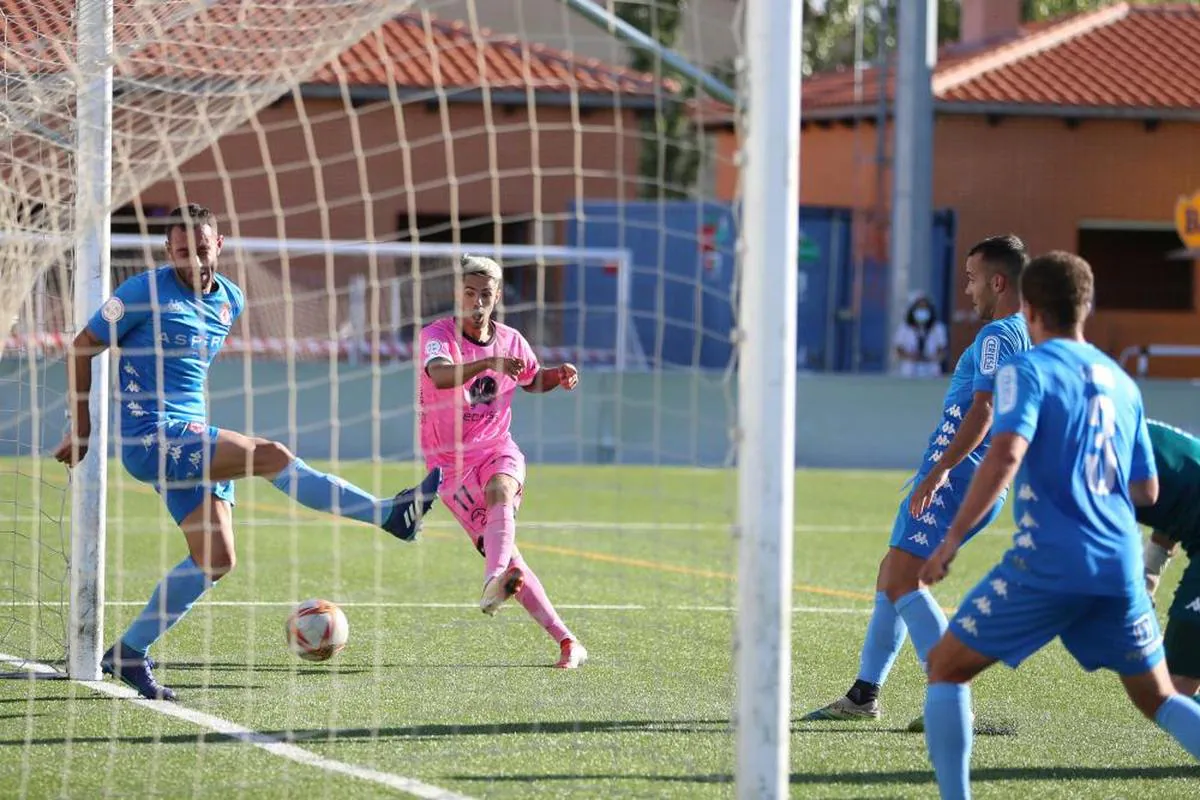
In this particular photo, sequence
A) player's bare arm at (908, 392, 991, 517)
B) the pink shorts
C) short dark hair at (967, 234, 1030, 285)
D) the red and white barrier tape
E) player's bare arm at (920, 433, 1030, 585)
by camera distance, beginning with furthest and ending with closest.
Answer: the red and white barrier tape, the pink shorts, short dark hair at (967, 234, 1030, 285), player's bare arm at (908, 392, 991, 517), player's bare arm at (920, 433, 1030, 585)

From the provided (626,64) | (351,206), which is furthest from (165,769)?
(626,64)

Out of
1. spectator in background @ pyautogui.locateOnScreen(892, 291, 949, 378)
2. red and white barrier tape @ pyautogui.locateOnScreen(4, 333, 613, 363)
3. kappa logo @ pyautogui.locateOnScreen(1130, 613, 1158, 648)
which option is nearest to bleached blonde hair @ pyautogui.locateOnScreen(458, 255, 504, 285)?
kappa logo @ pyautogui.locateOnScreen(1130, 613, 1158, 648)

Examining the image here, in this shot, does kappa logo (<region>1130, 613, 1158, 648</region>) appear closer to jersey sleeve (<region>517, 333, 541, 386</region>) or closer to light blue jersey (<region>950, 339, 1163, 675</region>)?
light blue jersey (<region>950, 339, 1163, 675</region>)

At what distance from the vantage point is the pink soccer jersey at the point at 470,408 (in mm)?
7928

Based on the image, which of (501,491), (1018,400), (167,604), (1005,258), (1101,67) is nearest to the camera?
(1018,400)

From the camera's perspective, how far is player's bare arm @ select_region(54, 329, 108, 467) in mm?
6965

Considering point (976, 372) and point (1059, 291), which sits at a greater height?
point (1059, 291)

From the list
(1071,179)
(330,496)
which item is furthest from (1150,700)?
(1071,179)

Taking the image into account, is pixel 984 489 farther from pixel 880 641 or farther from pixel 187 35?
pixel 187 35

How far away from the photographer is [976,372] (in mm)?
6574

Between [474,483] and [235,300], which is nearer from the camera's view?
[235,300]

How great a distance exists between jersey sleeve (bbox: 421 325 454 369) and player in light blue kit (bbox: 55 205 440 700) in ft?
2.50

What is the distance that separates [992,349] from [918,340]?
58.8 ft

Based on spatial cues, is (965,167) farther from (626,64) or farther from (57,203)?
(57,203)
